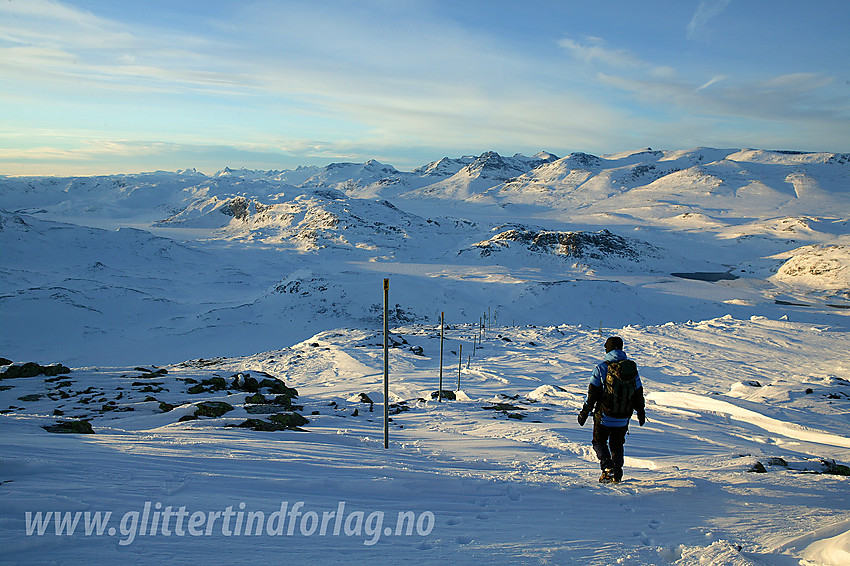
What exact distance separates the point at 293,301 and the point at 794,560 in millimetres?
46941

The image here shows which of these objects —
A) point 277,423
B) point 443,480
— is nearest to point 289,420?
point 277,423

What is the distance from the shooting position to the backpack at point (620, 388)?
5.93 m

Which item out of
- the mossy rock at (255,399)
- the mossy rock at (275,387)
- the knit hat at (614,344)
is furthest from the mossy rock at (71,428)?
the knit hat at (614,344)

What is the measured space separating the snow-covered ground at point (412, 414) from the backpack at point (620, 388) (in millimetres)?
1017

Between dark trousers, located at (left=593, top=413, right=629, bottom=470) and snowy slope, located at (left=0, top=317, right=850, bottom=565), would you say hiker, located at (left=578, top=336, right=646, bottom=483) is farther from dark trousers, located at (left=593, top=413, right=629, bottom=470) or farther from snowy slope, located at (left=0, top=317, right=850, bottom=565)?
snowy slope, located at (left=0, top=317, right=850, bottom=565)

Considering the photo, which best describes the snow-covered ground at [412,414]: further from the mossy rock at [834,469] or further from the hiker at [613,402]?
the hiker at [613,402]

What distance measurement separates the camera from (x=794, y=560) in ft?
13.9

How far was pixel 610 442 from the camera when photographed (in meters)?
6.34

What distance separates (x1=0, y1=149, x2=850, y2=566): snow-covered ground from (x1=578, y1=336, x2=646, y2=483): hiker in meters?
0.45

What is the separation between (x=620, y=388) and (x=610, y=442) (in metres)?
0.87

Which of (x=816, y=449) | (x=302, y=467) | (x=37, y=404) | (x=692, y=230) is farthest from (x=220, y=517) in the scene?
(x=692, y=230)

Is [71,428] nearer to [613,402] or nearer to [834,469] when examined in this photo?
[613,402]

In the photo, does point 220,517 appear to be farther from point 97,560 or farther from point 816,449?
point 816,449

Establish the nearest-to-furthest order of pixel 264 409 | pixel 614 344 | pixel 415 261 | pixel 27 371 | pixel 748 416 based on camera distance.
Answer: pixel 614 344 < pixel 264 409 < pixel 748 416 < pixel 27 371 < pixel 415 261
